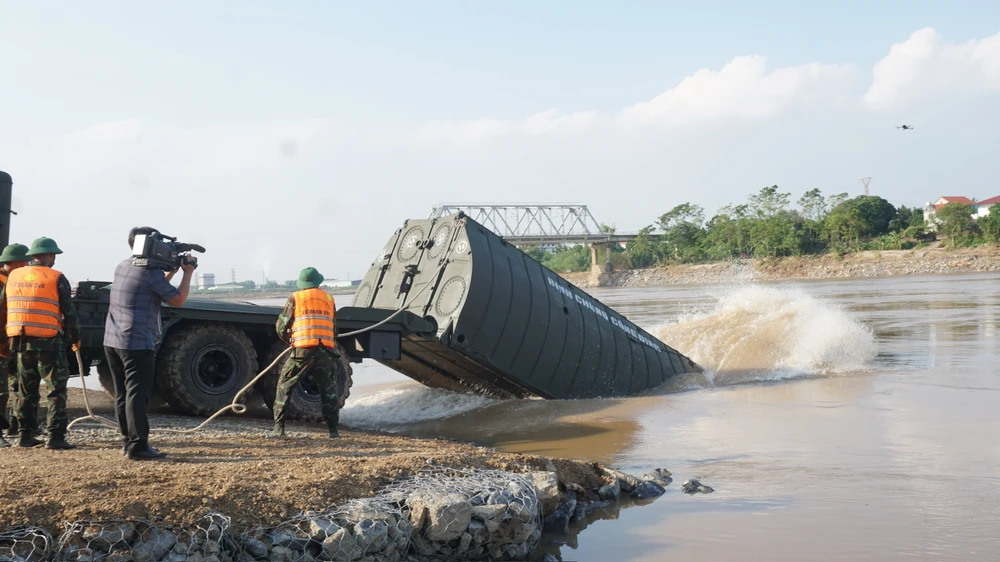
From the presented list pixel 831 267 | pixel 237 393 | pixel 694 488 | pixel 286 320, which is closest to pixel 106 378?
pixel 237 393

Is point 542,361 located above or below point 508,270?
below

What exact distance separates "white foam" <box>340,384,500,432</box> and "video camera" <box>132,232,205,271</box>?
4724 millimetres

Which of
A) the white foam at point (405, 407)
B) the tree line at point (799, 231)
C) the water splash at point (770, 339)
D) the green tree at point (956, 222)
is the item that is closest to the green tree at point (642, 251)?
the tree line at point (799, 231)

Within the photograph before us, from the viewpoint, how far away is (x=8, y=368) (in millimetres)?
6770

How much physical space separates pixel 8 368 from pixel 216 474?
254 centimetres

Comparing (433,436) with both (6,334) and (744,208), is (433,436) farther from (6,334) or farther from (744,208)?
(744,208)

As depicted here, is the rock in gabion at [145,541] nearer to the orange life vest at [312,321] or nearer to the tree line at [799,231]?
the orange life vest at [312,321]

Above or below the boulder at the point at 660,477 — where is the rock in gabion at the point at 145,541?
above

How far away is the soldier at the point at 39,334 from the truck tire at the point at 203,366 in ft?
7.54

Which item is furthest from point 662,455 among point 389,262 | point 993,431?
point 389,262

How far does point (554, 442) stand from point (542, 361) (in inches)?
87.5

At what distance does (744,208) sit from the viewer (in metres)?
77.5

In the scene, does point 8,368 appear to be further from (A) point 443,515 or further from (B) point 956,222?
(B) point 956,222

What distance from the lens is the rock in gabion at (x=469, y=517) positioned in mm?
5109
